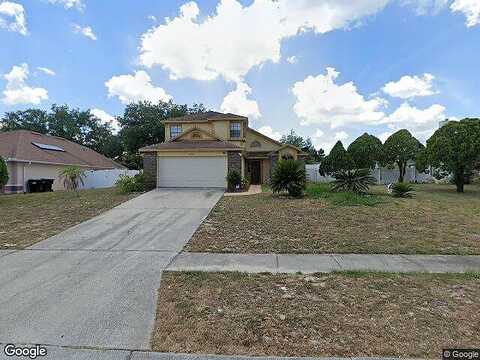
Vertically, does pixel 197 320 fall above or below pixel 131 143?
below

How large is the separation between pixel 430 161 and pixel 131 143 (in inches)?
1090

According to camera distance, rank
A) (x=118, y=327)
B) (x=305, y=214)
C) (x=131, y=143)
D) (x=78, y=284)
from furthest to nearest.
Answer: (x=131, y=143) < (x=305, y=214) < (x=78, y=284) < (x=118, y=327)

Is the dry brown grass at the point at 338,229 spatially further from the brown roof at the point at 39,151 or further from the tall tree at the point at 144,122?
the tall tree at the point at 144,122

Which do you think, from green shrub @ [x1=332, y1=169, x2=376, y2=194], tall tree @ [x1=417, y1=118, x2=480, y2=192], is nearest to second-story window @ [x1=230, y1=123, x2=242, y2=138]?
green shrub @ [x1=332, y1=169, x2=376, y2=194]

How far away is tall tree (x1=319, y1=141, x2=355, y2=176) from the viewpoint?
15.3 metres

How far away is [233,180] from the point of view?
655 inches

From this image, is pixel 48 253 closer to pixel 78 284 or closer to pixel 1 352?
pixel 78 284

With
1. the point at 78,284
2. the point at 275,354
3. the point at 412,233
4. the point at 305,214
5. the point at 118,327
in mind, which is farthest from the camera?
the point at 305,214

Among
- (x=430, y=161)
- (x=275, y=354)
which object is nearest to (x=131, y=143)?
(x=430, y=161)

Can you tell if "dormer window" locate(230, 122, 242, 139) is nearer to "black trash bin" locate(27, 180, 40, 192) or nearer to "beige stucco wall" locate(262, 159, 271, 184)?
"beige stucco wall" locate(262, 159, 271, 184)

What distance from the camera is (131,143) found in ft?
109

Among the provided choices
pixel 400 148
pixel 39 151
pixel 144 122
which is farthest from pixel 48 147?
pixel 400 148

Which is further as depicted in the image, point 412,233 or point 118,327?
point 412,233

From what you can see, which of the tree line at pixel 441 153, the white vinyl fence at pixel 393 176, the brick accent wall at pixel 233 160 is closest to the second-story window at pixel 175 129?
the brick accent wall at pixel 233 160
